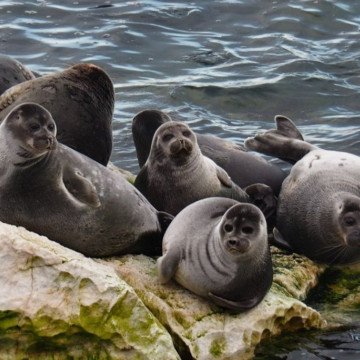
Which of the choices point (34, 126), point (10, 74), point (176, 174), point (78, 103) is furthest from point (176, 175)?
point (10, 74)

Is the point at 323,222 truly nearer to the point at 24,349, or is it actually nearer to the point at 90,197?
→ the point at 90,197

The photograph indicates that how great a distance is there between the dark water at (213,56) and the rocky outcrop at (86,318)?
5.18m

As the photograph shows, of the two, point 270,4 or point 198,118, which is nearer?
point 198,118

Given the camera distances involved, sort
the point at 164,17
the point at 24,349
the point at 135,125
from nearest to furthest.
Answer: the point at 24,349, the point at 135,125, the point at 164,17

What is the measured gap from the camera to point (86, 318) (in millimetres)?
6160

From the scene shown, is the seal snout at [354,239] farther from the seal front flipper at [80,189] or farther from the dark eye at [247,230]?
the seal front flipper at [80,189]

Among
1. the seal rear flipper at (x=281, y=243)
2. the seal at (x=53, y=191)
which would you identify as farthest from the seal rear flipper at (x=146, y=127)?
the seal at (x=53, y=191)

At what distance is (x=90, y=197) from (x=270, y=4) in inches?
457

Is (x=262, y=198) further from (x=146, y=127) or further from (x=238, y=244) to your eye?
Result: (x=238, y=244)

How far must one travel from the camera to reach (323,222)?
862 cm

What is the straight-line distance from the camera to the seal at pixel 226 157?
370 inches

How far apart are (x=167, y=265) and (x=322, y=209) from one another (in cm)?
208

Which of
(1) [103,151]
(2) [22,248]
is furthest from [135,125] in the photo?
(2) [22,248]

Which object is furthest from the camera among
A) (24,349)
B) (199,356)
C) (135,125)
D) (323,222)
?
(135,125)
